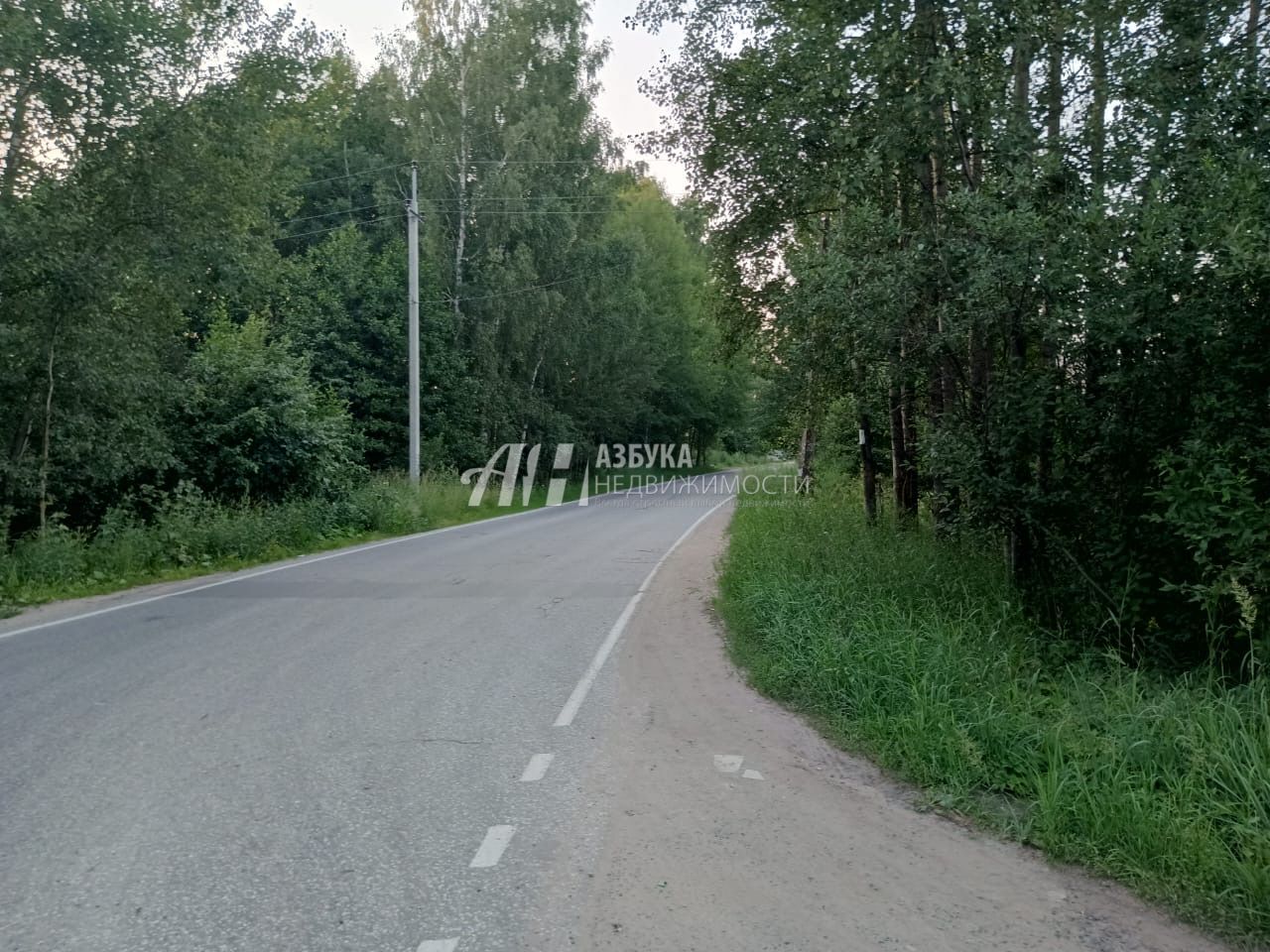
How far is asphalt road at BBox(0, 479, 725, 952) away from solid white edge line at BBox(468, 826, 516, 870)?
0.05 ft

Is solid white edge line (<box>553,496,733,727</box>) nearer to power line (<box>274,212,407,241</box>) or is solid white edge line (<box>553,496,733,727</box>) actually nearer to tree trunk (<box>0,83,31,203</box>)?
tree trunk (<box>0,83,31,203</box>)

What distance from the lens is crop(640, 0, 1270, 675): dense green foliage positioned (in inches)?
266

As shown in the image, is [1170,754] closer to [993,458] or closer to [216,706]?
[993,458]

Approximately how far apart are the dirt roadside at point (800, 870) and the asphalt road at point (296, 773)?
0.30 m

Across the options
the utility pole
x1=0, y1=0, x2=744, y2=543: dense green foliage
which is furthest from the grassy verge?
the utility pole

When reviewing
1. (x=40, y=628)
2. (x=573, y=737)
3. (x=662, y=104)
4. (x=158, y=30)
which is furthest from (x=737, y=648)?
(x=158, y=30)

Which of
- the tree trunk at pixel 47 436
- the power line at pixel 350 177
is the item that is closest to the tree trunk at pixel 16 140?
the tree trunk at pixel 47 436

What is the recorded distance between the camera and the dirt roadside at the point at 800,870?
358cm

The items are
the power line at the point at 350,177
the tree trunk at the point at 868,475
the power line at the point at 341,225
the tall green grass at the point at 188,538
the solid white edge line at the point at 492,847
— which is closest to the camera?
the solid white edge line at the point at 492,847

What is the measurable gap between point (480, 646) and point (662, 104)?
8.72 meters

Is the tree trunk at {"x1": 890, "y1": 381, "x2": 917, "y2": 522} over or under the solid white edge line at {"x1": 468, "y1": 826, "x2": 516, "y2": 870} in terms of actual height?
over

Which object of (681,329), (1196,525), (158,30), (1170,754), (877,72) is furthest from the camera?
(681,329)

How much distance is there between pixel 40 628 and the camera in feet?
31.2

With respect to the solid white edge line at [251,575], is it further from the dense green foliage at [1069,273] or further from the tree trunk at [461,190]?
the tree trunk at [461,190]
